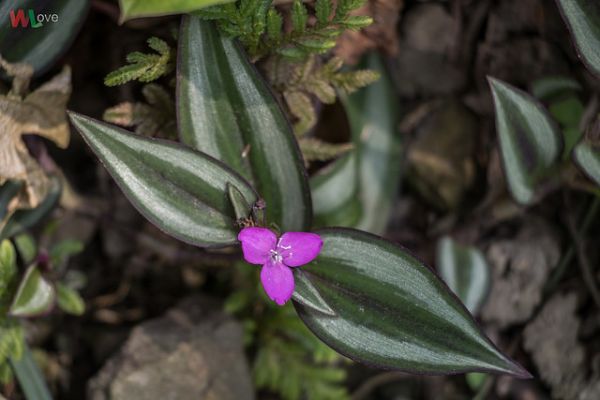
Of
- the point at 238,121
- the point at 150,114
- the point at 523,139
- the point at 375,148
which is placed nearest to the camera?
the point at 238,121

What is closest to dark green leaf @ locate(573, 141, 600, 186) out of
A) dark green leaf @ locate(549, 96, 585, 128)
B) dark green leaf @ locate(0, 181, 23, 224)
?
dark green leaf @ locate(549, 96, 585, 128)

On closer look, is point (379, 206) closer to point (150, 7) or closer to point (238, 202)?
point (238, 202)

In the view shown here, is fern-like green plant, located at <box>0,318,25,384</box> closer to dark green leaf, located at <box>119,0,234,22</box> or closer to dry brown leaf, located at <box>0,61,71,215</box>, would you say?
dry brown leaf, located at <box>0,61,71,215</box>

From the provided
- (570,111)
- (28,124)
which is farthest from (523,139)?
(28,124)

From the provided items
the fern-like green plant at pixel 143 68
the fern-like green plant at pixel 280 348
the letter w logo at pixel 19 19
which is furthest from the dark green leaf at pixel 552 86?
the letter w logo at pixel 19 19

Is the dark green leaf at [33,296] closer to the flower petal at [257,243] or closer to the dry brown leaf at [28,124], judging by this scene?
the dry brown leaf at [28,124]

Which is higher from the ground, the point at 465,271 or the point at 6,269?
the point at 6,269

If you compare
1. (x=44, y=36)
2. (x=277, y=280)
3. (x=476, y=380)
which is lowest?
(x=476, y=380)

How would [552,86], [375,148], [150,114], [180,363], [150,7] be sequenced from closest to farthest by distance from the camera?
[150,7], [150,114], [180,363], [552,86], [375,148]
